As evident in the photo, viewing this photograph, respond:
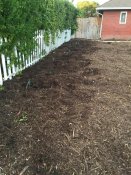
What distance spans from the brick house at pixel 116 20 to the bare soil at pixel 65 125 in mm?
17381

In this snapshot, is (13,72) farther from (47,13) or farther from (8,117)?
(47,13)

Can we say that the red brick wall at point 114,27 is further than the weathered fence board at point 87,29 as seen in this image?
No

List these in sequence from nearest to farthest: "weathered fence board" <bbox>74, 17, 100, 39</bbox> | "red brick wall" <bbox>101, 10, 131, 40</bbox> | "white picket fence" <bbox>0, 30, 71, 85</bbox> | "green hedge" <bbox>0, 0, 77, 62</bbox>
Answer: "green hedge" <bbox>0, 0, 77, 62</bbox> → "white picket fence" <bbox>0, 30, 71, 85</bbox> → "red brick wall" <bbox>101, 10, 131, 40</bbox> → "weathered fence board" <bbox>74, 17, 100, 39</bbox>

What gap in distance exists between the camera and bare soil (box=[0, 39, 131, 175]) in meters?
2.74

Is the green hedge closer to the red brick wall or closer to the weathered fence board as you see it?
the weathered fence board

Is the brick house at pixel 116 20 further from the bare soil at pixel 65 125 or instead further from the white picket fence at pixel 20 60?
the bare soil at pixel 65 125

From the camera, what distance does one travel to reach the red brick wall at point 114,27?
21922mm

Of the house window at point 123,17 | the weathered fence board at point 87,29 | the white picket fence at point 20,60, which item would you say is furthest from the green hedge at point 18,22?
the house window at point 123,17

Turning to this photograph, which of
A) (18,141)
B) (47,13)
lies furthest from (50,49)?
(18,141)

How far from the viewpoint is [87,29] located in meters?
22.8

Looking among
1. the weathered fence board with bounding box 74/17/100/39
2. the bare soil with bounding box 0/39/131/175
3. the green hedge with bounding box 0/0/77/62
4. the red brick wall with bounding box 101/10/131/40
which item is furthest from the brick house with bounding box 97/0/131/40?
the bare soil with bounding box 0/39/131/175

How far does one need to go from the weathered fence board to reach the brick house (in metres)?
0.69

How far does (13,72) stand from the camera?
5.67 m

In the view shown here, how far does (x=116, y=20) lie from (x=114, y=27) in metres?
0.71
